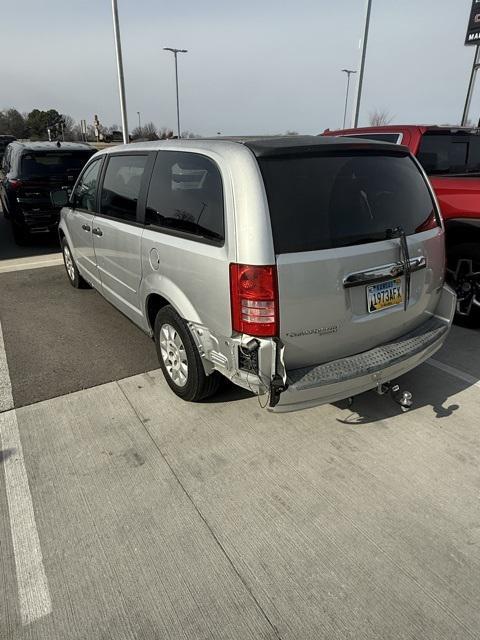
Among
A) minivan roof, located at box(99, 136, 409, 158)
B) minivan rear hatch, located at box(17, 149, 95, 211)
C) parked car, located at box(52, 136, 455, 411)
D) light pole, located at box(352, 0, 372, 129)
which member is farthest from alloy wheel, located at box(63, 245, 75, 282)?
light pole, located at box(352, 0, 372, 129)

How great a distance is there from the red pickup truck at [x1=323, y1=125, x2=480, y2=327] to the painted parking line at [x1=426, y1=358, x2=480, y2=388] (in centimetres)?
103

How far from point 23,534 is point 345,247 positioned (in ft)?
7.47

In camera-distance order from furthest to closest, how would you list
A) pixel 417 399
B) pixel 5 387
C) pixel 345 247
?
1. pixel 5 387
2. pixel 417 399
3. pixel 345 247

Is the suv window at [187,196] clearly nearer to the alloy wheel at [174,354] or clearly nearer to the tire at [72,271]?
the alloy wheel at [174,354]

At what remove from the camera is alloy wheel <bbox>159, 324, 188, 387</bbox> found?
9.89ft

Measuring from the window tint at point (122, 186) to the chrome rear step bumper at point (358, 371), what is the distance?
1928 mm

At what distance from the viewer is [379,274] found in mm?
2490

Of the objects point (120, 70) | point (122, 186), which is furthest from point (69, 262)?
point (120, 70)

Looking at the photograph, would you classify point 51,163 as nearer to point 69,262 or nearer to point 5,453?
point 69,262

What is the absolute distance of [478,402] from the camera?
320 cm

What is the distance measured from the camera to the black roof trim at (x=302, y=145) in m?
2.30

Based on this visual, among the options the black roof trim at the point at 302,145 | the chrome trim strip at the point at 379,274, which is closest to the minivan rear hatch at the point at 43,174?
the black roof trim at the point at 302,145

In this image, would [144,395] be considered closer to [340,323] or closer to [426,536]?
[340,323]

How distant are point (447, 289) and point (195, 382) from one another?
2.00m
